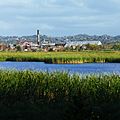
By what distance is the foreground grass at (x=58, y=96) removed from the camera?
10.6 m

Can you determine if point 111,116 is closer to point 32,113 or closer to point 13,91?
point 32,113

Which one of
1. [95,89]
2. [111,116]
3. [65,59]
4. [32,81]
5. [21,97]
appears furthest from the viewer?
[65,59]

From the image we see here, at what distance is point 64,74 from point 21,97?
2.08m

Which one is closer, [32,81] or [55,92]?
[55,92]

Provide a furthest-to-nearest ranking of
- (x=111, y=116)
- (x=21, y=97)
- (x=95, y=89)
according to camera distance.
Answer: (x=21, y=97) < (x=95, y=89) < (x=111, y=116)

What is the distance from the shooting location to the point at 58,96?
1438 centimetres

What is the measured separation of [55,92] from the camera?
14953mm

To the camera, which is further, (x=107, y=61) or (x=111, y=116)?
(x=107, y=61)

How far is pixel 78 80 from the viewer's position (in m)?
15.2

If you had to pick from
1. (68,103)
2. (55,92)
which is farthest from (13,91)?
(68,103)

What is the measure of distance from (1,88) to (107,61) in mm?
36475

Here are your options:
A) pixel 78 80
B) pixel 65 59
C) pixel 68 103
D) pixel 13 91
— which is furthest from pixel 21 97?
pixel 65 59

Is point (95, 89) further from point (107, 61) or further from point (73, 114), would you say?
point (107, 61)

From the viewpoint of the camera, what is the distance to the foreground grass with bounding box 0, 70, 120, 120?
10594mm
